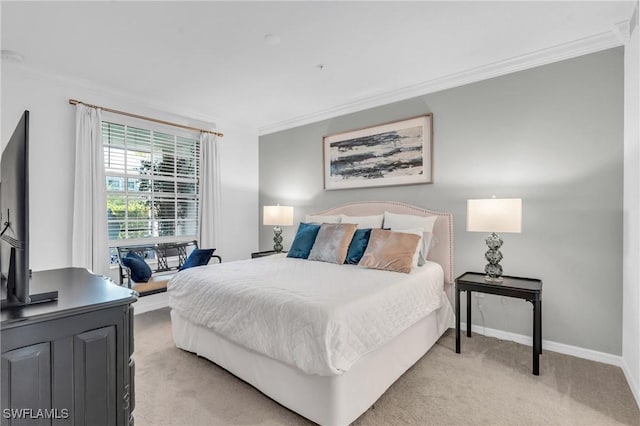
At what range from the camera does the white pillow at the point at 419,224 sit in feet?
10.2

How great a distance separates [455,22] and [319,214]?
2.68 metres

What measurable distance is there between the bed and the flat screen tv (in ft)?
3.69

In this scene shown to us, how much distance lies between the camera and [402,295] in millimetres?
2293

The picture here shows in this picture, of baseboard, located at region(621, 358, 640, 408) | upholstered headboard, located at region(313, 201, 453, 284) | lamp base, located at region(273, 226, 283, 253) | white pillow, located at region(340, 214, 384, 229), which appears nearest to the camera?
baseboard, located at region(621, 358, 640, 408)

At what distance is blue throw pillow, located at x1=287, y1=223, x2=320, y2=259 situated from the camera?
136 inches

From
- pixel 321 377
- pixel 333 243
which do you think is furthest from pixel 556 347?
pixel 321 377

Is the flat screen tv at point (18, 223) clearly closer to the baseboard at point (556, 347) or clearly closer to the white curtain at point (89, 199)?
the white curtain at point (89, 199)

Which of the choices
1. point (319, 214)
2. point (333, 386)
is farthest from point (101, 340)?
point (319, 214)

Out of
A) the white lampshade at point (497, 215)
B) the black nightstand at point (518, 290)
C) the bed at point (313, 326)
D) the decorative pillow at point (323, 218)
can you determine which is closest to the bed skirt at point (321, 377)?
the bed at point (313, 326)

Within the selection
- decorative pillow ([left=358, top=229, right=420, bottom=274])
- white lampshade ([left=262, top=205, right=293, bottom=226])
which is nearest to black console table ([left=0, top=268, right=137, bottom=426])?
decorative pillow ([left=358, top=229, right=420, bottom=274])

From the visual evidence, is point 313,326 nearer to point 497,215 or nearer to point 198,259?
point 497,215

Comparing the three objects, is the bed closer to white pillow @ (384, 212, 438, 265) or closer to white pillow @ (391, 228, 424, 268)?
white pillow @ (391, 228, 424, 268)

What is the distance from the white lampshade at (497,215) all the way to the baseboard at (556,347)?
1097 millimetres

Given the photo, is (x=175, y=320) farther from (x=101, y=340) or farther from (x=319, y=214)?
(x=319, y=214)
